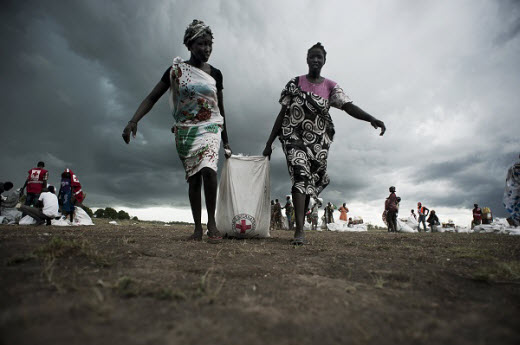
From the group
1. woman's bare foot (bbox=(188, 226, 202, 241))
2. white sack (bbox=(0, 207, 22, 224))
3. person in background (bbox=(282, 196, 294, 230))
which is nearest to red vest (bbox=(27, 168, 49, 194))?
white sack (bbox=(0, 207, 22, 224))

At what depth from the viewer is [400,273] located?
1.59 meters

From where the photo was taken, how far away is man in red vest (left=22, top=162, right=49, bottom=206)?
8.19m

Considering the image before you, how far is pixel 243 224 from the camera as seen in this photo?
3.50m

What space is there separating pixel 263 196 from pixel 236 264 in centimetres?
192

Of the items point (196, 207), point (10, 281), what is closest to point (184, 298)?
point (10, 281)

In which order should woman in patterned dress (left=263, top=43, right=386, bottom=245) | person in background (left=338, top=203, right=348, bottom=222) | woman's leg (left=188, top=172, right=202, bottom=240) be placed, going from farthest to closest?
person in background (left=338, top=203, right=348, bottom=222), woman in patterned dress (left=263, top=43, right=386, bottom=245), woman's leg (left=188, top=172, right=202, bottom=240)

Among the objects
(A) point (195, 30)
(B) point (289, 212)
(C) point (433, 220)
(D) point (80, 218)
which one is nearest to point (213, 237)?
(A) point (195, 30)

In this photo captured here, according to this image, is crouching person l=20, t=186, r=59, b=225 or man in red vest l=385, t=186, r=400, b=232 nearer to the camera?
crouching person l=20, t=186, r=59, b=225

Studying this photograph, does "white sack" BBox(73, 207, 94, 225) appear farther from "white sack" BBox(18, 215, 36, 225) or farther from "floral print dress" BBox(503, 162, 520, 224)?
"floral print dress" BBox(503, 162, 520, 224)

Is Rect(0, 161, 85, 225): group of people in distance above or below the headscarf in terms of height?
below

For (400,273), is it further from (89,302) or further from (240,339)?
(89,302)

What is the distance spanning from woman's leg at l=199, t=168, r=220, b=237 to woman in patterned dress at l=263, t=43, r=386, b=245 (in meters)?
0.93

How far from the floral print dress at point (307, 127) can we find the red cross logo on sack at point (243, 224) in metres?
0.73

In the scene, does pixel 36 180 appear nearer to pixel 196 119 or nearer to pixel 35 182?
pixel 35 182
